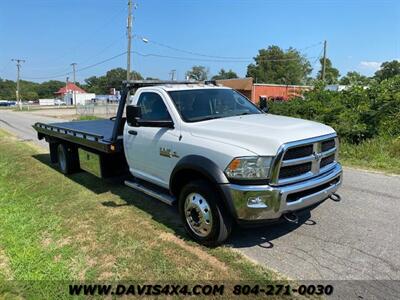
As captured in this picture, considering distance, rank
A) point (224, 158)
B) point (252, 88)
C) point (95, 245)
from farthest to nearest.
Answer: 1. point (252, 88)
2. point (95, 245)
3. point (224, 158)

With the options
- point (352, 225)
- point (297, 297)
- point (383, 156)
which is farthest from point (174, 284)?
point (383, 156)

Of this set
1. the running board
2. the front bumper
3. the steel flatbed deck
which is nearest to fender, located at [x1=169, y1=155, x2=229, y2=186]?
the front bumper

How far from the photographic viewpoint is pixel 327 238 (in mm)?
4566

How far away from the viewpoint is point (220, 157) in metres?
4.08

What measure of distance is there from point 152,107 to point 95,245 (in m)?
2.10

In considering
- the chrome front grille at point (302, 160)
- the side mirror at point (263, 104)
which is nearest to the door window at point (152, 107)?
the chrome front grille at point (302, 160)

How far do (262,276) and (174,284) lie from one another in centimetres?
89

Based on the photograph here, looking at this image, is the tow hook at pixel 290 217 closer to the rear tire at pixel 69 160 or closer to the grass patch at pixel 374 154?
the grass patch at pixel 374 154

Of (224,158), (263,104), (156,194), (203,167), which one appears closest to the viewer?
(224,158)

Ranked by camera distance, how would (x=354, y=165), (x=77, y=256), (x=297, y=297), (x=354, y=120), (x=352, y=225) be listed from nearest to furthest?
(x=297, y=297), (x=77, y=256), (x=352, y=225), (x=354, y=165), (x=354, y=120)

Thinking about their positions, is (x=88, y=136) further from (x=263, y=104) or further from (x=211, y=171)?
(x=211, y=171)

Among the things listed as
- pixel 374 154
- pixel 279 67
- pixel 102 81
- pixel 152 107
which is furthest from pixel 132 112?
pixel 102 81

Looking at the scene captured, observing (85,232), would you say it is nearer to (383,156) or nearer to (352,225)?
(352,225)

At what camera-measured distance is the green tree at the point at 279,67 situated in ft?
286
